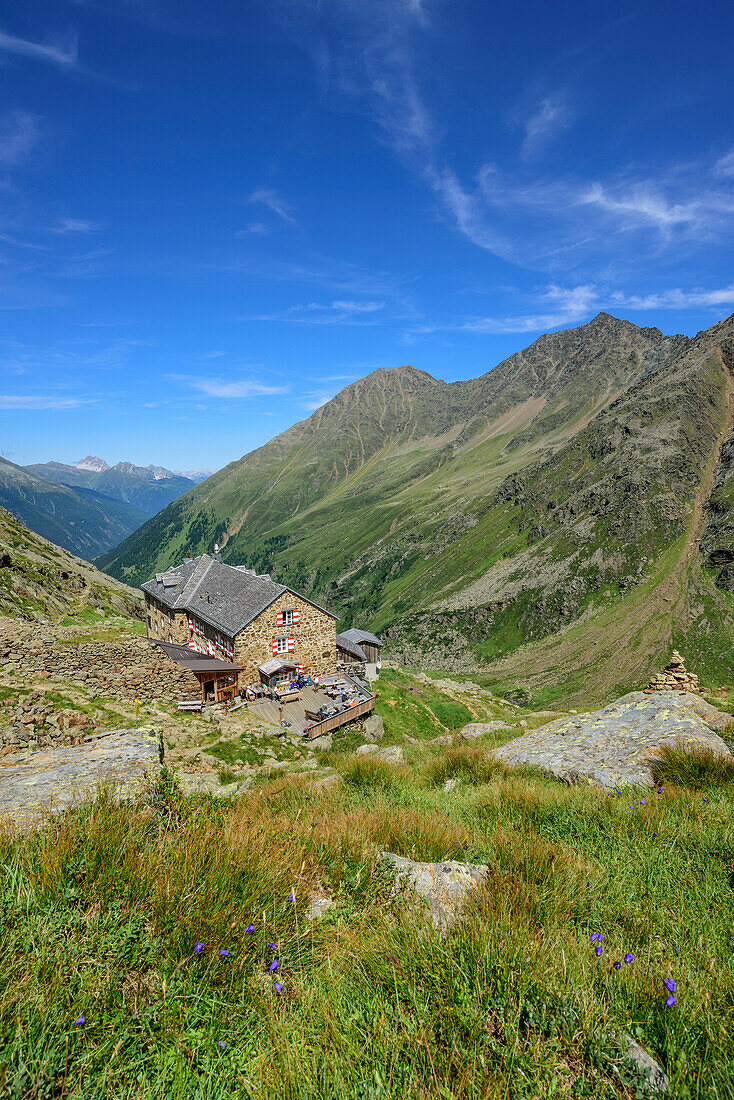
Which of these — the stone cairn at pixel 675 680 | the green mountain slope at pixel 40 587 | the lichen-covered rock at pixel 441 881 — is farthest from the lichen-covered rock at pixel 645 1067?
the green mountain slope at pixel 40 587

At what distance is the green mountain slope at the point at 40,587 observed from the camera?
2934cm

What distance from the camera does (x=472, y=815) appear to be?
261 inches

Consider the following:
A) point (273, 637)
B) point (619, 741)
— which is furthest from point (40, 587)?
point (619, 741)

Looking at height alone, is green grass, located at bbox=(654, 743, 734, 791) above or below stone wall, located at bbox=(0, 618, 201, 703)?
above

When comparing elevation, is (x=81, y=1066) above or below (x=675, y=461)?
below

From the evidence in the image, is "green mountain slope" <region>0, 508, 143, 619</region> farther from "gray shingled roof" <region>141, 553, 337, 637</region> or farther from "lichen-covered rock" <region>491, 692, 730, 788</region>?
"lichen-covered rock" <region>491, 692, 730, 788</region>

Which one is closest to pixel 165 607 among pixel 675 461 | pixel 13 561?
pixel 13 561

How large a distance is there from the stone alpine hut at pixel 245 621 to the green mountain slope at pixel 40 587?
20.1ft

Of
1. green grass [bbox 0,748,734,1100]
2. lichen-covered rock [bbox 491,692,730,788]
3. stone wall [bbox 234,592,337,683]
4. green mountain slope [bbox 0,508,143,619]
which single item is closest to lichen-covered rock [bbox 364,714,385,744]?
stone wall [bbox 234,592,337,683]

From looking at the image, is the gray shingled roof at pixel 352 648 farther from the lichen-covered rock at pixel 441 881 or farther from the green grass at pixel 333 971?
the green grass at pixel 333 971

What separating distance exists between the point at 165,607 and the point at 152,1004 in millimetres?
39351

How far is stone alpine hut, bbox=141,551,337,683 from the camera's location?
30938mm

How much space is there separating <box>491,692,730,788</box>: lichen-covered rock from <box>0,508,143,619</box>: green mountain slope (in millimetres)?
29580

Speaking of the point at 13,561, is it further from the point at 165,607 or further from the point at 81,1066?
the point at 81,1066
